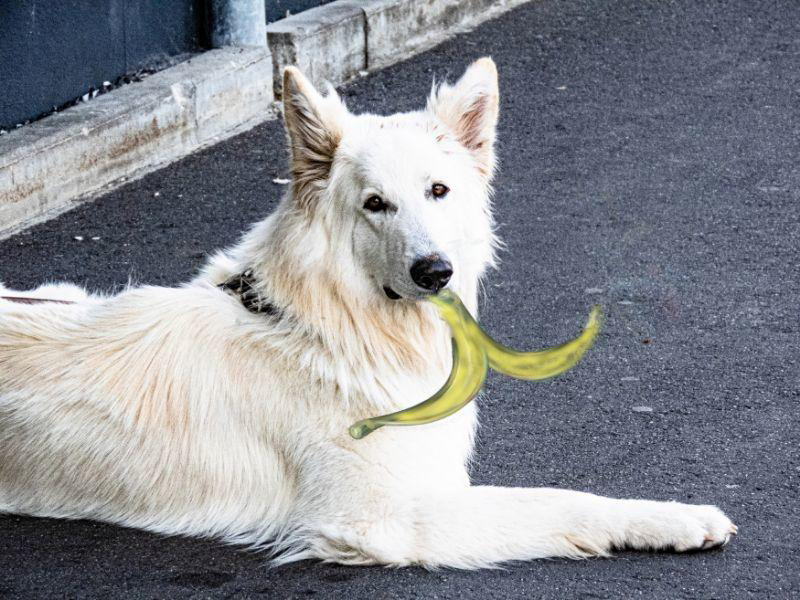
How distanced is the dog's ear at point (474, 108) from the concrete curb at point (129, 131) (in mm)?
3329

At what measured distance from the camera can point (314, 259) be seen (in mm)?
4258

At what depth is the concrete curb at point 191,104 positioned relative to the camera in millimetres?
7145

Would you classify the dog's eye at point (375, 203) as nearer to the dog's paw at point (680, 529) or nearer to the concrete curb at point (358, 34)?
the dog's paw at point (680, 529)

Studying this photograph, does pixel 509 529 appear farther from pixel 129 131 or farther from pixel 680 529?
pixel 129 131

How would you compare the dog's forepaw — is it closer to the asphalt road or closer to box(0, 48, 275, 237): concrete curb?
the asphalt road

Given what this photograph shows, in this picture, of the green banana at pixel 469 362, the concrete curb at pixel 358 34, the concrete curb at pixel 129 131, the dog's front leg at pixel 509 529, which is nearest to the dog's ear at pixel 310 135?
the green banana at pixel 469 362

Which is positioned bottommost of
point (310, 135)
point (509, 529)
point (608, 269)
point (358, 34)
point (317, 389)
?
point (608, 269)

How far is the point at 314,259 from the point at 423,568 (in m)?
1.05

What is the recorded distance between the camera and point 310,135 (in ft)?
13.9

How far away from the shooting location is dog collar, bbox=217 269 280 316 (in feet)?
14.3

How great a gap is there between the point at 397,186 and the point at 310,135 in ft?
1.10

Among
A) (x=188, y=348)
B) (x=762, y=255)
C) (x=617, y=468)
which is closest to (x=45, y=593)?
(x=188, y=348)

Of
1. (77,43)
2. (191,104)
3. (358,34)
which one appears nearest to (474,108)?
(191,104)

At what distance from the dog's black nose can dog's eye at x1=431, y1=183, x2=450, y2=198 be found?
0.26 meters
